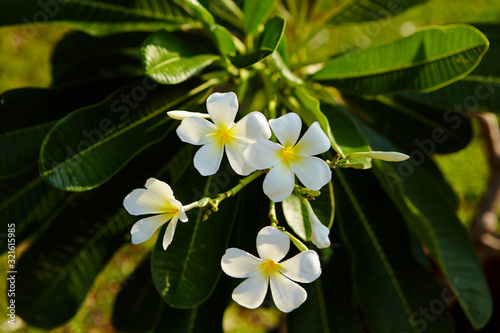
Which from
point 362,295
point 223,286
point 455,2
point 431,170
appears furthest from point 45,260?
point 455,2

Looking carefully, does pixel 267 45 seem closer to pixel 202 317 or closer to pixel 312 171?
pixel 312 171

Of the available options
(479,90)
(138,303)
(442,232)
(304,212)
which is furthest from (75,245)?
(479,90)

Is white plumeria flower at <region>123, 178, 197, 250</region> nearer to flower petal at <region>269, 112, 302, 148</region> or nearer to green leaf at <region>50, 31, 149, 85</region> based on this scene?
flower petal at <region>269, 112, 302, 148</region>

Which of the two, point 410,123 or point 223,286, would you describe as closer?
point 223,286

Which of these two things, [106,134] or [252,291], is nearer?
[252,291]

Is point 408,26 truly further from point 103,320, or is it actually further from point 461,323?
point 103,320

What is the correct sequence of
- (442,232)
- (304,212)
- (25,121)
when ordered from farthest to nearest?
1. (442,232)
2. (25,121)
3. (304,212)

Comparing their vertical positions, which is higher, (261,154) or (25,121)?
(261,154)

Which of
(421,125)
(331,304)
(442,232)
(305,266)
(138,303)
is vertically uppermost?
(305,266)
